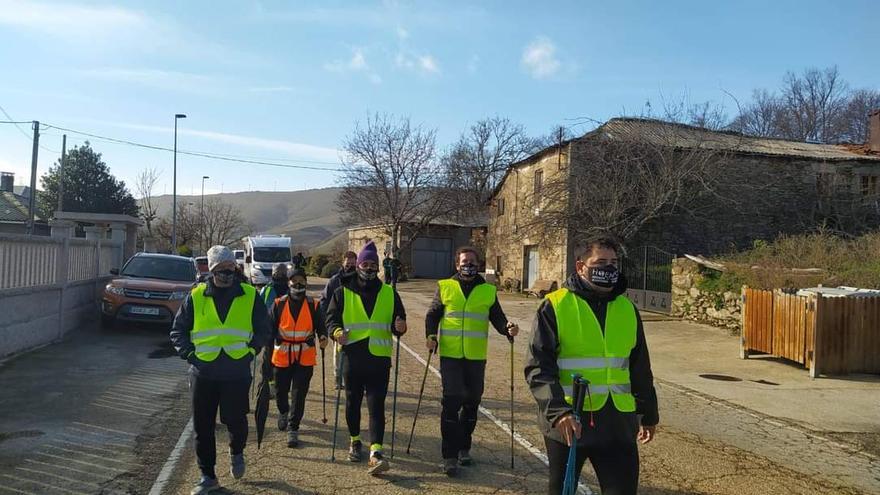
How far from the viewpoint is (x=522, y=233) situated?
28312 mm

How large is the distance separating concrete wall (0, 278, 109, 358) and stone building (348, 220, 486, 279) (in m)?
27.0

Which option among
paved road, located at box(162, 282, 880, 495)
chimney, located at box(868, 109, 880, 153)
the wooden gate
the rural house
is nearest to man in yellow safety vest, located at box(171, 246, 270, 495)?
paved road, located at box(162, 282, 880, 495)

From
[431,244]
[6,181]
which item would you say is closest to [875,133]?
[431,244]

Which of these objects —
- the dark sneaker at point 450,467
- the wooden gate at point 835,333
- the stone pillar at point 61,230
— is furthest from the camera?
the stone pillar at point 61,230

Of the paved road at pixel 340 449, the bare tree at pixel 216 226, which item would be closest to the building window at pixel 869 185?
the paved road at pixel 340 449

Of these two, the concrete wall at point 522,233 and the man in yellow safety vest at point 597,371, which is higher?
the concrete wall at point 522,233

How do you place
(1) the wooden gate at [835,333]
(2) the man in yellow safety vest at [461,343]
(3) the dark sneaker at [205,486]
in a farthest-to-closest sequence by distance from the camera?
(1) the wooden gate at [835,333] < (2) the man in yellow safety vest at [461,343] < (3) the dark sneaker at [205,486]

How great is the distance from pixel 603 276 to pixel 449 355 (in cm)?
242

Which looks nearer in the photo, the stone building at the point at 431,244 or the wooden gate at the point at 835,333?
the wooden gate at the point at 835,333

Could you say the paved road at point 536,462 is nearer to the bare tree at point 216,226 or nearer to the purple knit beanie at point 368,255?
the purple knit beanie at point 368,255

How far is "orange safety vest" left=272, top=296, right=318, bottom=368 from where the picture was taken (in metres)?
6.55

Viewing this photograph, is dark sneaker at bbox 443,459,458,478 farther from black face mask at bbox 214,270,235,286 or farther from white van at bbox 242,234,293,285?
white van at bbox 242,234,293,285

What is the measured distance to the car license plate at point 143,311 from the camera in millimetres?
13047

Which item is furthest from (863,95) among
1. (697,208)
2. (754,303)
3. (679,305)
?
(754,303)
